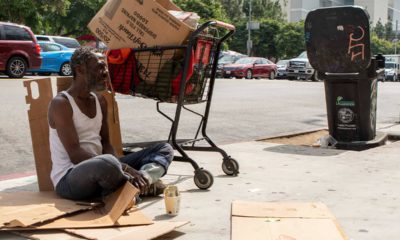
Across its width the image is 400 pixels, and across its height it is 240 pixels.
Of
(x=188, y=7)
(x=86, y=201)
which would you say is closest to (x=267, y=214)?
(x=86, y=201)

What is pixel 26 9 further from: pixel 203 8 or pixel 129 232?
pixel 129 232

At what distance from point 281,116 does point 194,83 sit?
266 inches

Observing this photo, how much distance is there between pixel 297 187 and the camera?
A: 527 cm

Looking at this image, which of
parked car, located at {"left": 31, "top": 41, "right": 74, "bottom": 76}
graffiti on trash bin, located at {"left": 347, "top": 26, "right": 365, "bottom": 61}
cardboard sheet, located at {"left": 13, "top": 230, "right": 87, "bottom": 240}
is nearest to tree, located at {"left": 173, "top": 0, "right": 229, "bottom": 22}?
parked car, located at {"left": 31, "top": 41, "right": 74, "bottom": 76}

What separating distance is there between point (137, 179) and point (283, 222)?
1.06m

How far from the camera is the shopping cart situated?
4.91 m

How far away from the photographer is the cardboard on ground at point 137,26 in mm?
4938

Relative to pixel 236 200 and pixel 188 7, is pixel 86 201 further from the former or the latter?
pixel 188 7

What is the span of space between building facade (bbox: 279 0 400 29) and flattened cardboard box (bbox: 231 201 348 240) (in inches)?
3503

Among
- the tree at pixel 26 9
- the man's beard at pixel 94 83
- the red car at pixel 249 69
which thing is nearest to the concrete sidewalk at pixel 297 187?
the man's beard at pixel 94 83

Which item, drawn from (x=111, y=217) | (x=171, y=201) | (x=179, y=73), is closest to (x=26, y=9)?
(x=179, y=73)

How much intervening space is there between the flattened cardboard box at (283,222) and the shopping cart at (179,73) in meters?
0.90

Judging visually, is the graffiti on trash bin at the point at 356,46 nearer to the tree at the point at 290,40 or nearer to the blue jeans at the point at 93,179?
the blue jeans at the point at 93,179

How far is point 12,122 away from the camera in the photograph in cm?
876
